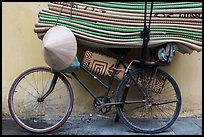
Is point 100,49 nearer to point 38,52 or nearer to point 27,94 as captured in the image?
point 38,52

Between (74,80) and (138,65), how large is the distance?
99cm

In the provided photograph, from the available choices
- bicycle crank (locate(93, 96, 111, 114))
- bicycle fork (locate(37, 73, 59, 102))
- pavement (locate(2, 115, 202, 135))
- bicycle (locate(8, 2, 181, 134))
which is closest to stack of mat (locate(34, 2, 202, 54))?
bicycle (locate(8, 2, 181, 134))

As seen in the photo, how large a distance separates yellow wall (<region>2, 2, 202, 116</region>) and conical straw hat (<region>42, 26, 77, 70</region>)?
2.42 ft

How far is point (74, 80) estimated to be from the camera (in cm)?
491

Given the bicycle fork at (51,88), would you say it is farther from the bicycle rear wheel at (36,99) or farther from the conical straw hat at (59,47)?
the conical straw hat at (59,47)

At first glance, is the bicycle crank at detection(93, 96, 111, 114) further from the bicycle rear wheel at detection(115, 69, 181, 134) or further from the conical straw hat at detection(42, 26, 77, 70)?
the conical straw hat at detection(42, 26, 77, 70)

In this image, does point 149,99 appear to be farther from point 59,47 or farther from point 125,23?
point 59,47

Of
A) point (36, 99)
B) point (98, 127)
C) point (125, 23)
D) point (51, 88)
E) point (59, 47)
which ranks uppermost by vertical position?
point (125, 23)

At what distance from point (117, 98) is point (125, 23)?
956 mm

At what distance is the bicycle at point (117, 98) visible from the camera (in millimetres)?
4395

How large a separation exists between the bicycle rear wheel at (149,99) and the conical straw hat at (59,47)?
0.82 metres

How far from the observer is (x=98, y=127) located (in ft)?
15.0

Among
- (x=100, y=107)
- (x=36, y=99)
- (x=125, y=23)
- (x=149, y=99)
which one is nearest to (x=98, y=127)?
(x=100, y=107)

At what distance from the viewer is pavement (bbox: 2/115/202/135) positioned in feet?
14.4
